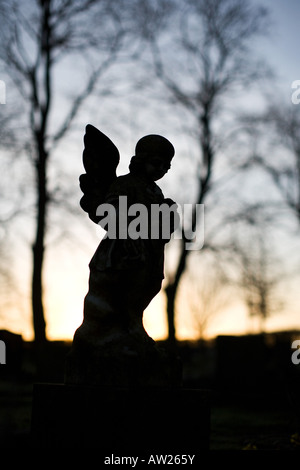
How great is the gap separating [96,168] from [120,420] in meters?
2.33

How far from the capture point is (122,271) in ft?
19.2

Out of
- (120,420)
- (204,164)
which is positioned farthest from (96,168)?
(204,164)

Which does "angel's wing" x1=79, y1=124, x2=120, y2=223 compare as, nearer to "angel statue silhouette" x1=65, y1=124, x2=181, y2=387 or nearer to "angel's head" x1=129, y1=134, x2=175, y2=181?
"angel statue silhouette" x1=65, y1=124, x2=181, y2=387

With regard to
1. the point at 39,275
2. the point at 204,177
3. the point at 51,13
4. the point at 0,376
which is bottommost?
the point at 0,376

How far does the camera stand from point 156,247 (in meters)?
6.12

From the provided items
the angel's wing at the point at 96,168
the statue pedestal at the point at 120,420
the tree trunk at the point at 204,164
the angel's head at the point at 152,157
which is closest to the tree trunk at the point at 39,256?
the tree trunk at the point at 204,164

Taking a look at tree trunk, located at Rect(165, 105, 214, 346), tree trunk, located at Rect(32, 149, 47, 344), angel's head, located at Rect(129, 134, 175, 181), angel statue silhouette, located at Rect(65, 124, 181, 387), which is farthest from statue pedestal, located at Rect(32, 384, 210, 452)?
tree trunk, located at Rect(165, 105, 214, 346)

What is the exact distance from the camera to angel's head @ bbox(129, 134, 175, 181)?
6.23 meters

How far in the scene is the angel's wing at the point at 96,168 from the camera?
6266 millimetres

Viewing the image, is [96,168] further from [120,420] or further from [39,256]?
[39,256]

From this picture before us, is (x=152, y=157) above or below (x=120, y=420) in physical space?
above
